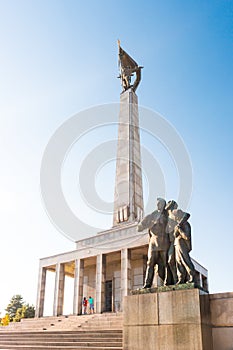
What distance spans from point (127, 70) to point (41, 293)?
2170 cm

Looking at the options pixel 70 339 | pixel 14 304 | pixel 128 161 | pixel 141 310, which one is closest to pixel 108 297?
pixel 128 161

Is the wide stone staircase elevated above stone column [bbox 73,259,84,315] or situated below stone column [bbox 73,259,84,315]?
below

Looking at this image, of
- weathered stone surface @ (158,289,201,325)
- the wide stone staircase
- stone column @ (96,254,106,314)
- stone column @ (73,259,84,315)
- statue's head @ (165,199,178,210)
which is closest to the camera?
weathered stone surface @ (158,289,201,325)

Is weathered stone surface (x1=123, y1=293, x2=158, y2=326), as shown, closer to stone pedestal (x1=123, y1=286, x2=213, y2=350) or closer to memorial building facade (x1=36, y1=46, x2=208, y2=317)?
stone pedestal (x1=123, y1=286, x2=213, y2=350)

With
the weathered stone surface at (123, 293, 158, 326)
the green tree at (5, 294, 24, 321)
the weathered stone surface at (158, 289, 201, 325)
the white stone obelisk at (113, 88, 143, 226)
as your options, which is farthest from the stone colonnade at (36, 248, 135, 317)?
the green tree at (5, 294, 24, 321)

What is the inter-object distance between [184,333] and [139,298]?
1446 mm

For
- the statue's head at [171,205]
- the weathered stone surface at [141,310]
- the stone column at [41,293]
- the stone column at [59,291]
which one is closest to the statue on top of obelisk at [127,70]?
the stone column at [59,291]

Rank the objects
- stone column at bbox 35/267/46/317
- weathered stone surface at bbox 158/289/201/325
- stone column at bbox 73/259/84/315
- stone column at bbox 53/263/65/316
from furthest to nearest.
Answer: stone column at bbox 35/267/46/317, stone column at bbox 53/263/65/316, stone column at bbox 73/259/84/315, weathered stone surface at bbox 158/289/201/325

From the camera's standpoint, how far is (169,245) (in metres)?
8.53

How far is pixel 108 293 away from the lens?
2459 cm

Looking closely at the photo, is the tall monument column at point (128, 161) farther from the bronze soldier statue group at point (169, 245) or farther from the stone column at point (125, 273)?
the bronze soldier statue group at point (169, 245)

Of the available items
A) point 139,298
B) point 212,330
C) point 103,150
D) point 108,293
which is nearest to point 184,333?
point 212,330

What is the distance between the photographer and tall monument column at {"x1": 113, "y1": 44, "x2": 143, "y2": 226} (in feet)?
81.1

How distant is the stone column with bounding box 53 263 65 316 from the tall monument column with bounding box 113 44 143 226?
5464mm
